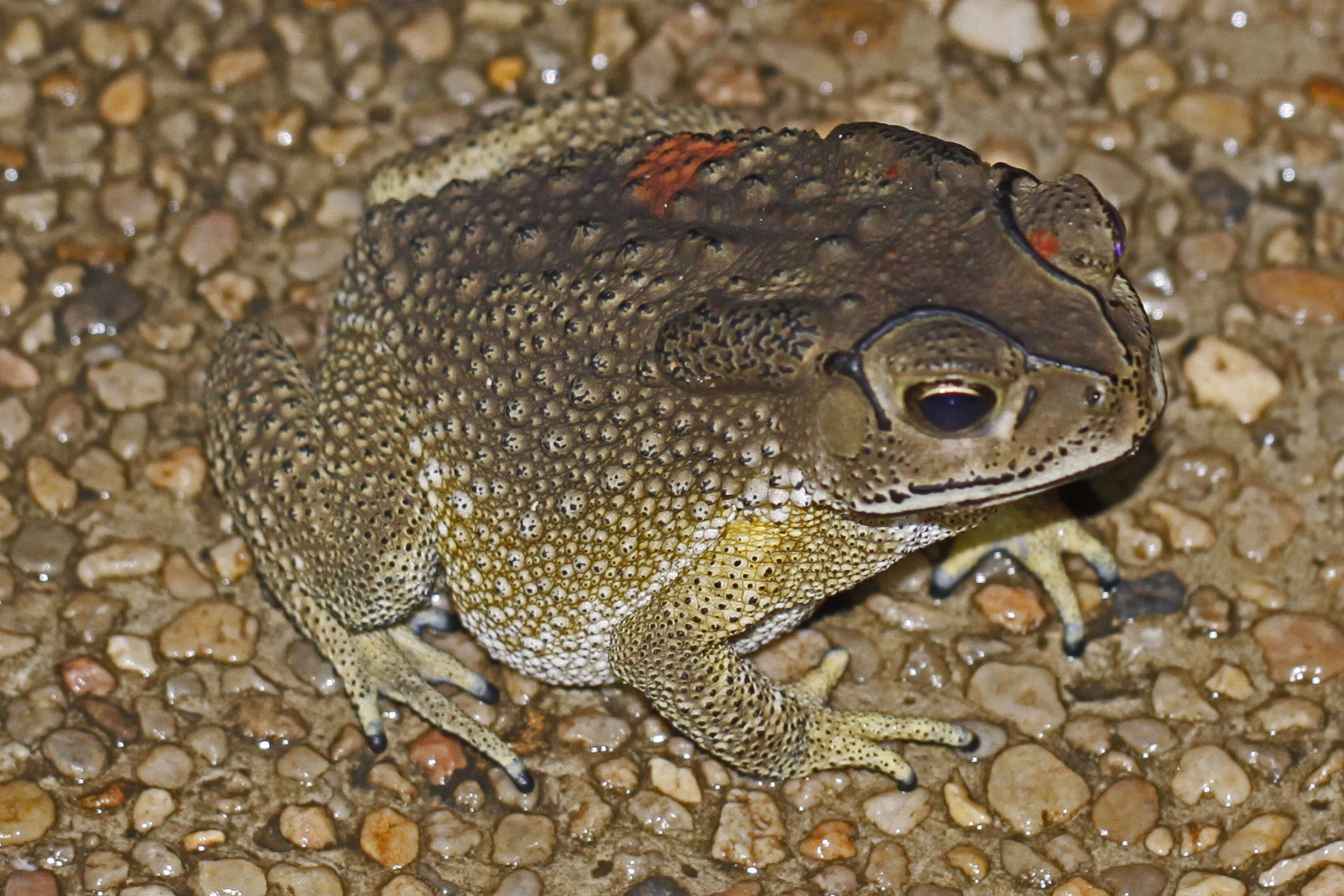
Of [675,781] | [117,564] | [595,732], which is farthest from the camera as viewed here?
[117,564]

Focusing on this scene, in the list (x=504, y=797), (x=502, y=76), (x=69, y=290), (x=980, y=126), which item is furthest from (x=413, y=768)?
(x=980, y=126)

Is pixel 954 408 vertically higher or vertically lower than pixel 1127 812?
higher

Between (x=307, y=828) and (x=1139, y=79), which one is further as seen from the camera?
(x=1139, y=79)

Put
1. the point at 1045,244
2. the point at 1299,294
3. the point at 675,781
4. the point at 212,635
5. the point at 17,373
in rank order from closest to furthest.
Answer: the point at 1045,244 < the point at 675,781 < the point at 212,635 < the point at 17,373 < the point at 1299,294

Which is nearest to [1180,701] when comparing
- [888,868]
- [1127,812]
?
[1127,812]

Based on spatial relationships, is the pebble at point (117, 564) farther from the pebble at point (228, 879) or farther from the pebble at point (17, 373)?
the pebble at point (228, 879)

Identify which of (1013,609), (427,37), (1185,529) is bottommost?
(1013,609)

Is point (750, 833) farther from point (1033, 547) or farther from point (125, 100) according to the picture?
point (125, 100)
